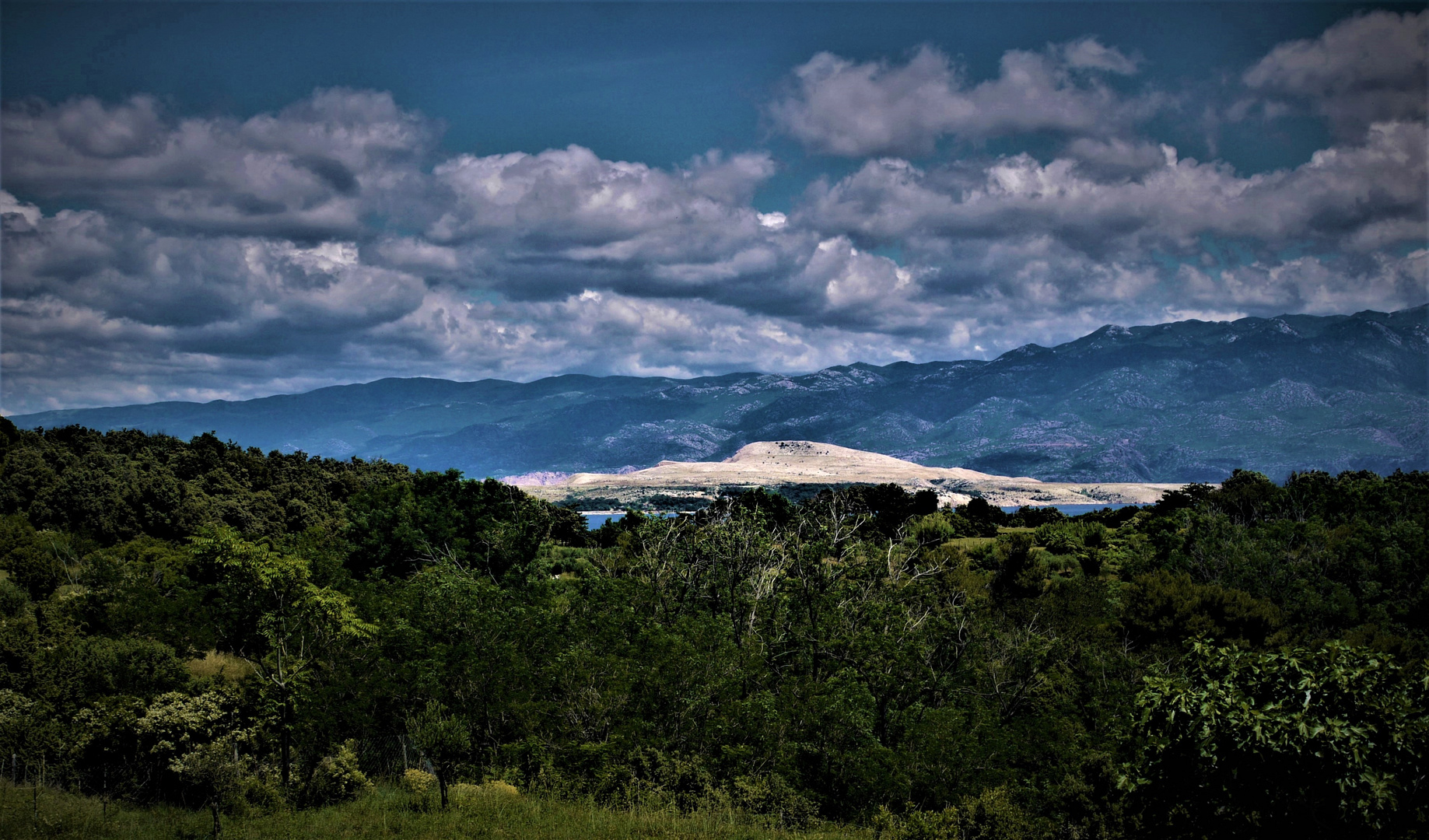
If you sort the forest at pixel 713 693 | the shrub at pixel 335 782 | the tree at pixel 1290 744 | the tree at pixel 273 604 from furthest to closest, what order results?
the tree at pixel 273 604, the shrub at pixel 335 782, the forest at pixel 713 693, the tree at pixel 1290 744

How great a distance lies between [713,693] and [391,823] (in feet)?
37.0

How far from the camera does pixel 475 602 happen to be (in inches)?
1227

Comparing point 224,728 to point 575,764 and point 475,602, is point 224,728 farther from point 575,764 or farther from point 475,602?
point 575,764

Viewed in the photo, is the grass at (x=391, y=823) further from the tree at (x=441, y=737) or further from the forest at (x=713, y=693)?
the tree at (x=441, y=737)

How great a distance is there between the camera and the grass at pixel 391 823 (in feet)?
65.0

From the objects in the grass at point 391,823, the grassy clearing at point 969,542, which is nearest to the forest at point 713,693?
the grass at point 391,823

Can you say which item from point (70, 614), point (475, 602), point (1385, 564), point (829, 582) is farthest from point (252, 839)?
point (1385, 564)

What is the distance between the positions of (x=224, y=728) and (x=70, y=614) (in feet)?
69.3

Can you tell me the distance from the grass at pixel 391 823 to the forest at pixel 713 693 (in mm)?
618

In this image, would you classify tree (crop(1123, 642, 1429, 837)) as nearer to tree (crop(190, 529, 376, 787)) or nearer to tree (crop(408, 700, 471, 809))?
tree (crop(408, 700, 471, 809))

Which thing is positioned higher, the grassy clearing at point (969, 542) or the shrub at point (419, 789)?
the grassy clearing at point (969, 542)

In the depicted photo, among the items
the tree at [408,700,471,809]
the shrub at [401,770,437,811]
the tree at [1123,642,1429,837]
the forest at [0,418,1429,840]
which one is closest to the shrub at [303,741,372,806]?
the forest at [0,418,1429,840]

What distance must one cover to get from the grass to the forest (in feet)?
2.03

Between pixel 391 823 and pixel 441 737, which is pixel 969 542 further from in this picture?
pixel 391 823
